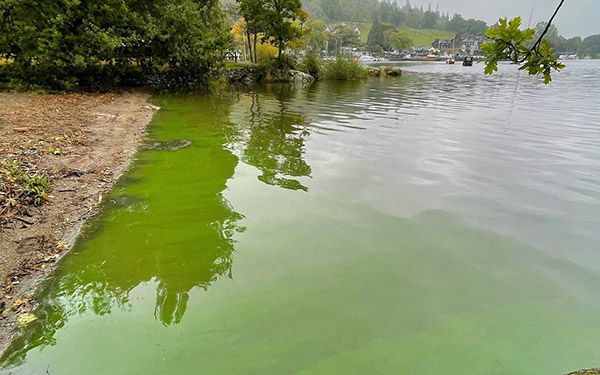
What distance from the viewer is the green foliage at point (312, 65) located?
114 ft

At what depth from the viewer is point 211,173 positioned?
7.27 m

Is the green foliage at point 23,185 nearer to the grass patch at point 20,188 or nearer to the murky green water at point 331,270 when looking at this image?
the grass patch at point 20,188

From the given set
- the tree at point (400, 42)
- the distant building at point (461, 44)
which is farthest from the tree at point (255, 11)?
the distant building at point (461, 44)

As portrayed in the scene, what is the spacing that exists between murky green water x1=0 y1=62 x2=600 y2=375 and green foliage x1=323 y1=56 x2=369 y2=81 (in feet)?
90.4

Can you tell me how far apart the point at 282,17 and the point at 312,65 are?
5.17m

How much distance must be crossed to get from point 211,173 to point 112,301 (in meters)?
4.05

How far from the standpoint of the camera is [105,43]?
17.5 metres

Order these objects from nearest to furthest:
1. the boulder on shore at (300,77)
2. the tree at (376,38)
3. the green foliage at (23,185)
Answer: the green foliage at (23,185), the boulder on shore at (300,77), the tree at (376,38)

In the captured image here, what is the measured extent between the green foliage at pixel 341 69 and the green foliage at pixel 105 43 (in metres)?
13.3

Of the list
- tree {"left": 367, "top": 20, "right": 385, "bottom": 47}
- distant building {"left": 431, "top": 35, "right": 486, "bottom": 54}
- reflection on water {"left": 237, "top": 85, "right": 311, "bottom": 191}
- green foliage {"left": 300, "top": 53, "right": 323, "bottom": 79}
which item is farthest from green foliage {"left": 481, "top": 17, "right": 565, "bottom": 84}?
distant building {"left": 431, "top": 35, "right": 486, "bottom": 54}

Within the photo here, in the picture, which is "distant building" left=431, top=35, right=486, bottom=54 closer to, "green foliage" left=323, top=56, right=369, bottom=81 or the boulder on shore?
"green foliage" left=323, top=56, right=369, bottom=81

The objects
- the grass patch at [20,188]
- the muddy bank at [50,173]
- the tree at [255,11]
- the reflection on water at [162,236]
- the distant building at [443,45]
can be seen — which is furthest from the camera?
the distant building at [443,45]

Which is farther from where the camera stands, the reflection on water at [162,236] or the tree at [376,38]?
the tree at [376,38]

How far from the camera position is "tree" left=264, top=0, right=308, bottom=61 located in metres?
31.6
